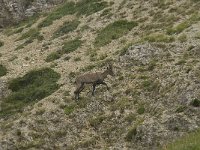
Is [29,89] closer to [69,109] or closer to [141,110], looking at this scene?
[69,109]

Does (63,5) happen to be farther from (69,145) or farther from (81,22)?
(69,145)

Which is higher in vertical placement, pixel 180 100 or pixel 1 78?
pixel 180 100

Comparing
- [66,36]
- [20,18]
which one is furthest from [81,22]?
[20,18]

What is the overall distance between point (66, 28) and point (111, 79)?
1902cm

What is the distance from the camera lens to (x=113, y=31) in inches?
2205

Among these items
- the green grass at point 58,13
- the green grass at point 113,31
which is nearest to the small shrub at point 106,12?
the green grass at point 113,31

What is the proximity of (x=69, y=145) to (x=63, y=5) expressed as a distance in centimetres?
3786

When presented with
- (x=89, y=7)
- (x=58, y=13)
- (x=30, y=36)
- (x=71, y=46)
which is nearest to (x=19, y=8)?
(x=58, y=13)

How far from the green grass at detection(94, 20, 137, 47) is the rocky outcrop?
19804mm

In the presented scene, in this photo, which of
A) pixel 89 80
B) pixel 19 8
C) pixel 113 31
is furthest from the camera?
pixel 19 8

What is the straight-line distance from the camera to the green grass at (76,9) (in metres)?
65.4

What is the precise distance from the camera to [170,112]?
119 feet

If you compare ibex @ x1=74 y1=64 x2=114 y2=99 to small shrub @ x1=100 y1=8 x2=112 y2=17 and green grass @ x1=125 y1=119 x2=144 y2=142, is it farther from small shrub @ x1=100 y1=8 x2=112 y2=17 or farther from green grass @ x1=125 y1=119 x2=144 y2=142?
small shrub @ x1=100 y1=8 x2=112 y2=17

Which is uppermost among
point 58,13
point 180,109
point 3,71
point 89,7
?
point 180,109
